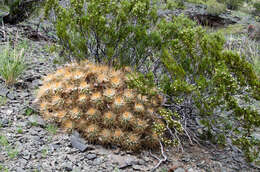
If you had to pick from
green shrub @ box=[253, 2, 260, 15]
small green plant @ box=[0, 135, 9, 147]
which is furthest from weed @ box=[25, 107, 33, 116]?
green shrub @ box=[253, 2, 260, 15]

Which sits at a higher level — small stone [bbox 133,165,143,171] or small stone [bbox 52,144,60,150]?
small stone [bbox 52,144,60,150]

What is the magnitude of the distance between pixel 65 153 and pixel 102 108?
72 cm

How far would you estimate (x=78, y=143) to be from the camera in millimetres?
3275

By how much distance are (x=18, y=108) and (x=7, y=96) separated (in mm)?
358

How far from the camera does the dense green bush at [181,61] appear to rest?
10.7 ft

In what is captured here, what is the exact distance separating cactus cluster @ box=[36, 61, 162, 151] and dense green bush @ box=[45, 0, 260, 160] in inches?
9.5

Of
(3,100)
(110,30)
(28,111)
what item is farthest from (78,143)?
(110,30)

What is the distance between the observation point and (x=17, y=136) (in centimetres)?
327

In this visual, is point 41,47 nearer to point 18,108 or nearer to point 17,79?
point 17,79

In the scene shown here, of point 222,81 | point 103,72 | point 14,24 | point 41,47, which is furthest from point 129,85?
point 14,24

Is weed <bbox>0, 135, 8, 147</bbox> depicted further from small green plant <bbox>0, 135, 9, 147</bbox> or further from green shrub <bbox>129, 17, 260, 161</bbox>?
green shrub <bbox>129, 17, 260, 161</bbox>

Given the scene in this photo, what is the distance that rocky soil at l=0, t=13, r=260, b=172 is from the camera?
295cm

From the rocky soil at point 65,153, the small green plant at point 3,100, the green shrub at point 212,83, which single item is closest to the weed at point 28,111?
the rocky soil at point 65,153

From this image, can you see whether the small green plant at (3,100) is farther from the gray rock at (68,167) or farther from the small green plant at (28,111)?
the gray rock at (68,167)
